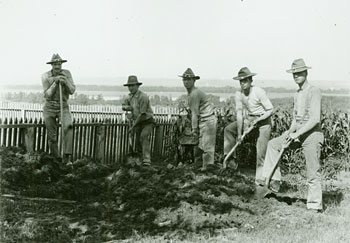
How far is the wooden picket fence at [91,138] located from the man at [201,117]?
1.51m

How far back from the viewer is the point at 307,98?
6.41 m

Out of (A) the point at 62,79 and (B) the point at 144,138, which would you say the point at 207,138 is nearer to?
(B) the point at 144,138

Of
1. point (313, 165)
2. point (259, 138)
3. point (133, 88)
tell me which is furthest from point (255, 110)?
point (133, 88)

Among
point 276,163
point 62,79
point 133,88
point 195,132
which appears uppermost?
point 62,79

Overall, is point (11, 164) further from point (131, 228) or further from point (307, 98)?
point (307, 98)

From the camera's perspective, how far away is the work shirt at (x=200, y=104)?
8.50 m

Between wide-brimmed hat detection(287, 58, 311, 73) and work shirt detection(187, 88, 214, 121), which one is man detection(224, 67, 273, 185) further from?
wide-brimmed hat detection(287, 58, 311, 73)

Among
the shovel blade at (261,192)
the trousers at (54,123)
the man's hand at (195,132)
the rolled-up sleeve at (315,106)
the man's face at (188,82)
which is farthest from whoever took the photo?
the trousers at (54,123)

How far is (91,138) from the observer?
10.4m

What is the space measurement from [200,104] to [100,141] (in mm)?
3012

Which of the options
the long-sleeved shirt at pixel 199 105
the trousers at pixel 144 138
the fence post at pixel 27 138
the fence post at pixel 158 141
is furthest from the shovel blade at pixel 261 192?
the fence post at pixel 158 141

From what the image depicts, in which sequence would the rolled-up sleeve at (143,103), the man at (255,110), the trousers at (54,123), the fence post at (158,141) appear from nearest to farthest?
the man at (255,110) → the trousers at (54,123) → the rolled-up sleeve at (143,103) → the fence post at (158,141)

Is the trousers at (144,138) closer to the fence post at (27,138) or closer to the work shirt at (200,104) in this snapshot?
the work shirt at (200,104)

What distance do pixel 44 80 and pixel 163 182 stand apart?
12.2 ft
